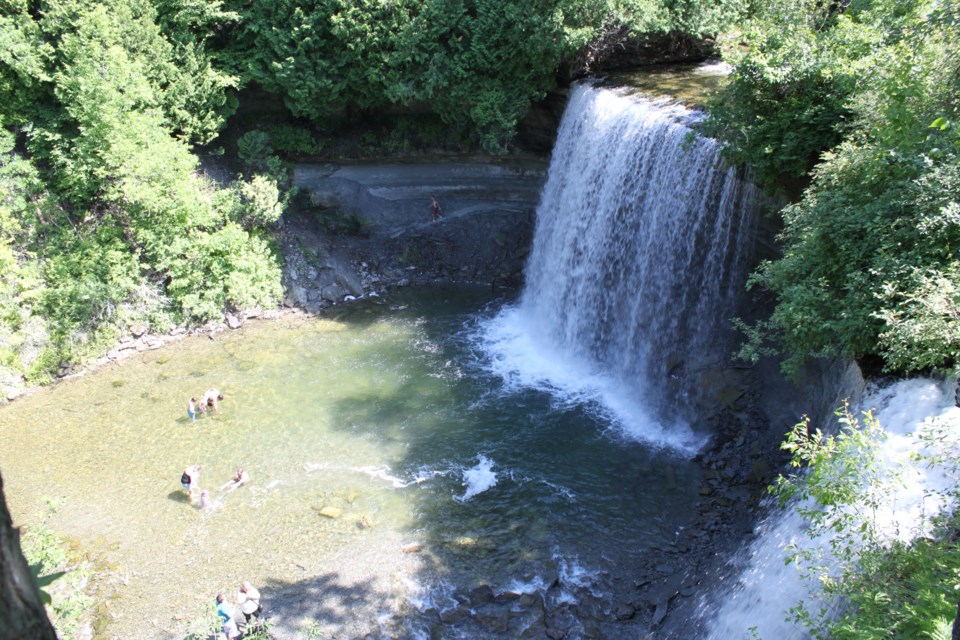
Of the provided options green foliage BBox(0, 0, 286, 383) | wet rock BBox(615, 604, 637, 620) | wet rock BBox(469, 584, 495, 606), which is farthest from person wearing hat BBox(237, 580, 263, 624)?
green foliage BBox(0, 0, 286, 383)

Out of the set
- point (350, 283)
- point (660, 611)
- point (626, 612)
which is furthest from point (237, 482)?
point (350, 283)

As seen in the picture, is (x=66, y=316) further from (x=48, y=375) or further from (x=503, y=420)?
(x=503, y=420)

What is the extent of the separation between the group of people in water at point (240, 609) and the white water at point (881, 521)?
6.50m

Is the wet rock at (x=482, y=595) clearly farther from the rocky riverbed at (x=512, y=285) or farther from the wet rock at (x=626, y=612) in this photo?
the wet rock at (x=626, y=612)

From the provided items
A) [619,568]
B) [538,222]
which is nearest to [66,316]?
[538,222]

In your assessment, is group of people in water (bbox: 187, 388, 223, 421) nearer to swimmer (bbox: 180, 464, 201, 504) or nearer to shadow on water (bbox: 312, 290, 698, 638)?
swimmer (bbox: 180, 464, 201, 504)

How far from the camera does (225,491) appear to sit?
12.3 metres

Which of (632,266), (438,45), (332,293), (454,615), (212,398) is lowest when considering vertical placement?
(454,615)

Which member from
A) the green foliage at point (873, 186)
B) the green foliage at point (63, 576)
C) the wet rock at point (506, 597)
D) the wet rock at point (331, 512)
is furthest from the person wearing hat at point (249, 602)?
the green foliage at point (873, 186)

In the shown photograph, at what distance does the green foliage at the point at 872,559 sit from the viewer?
5.02 metres

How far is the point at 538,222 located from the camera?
19438 mm

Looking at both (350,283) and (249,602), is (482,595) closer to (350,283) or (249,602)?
(249,602)

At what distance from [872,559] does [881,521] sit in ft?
2.04

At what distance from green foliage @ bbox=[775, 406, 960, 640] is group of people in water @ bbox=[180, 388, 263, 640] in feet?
21.6
